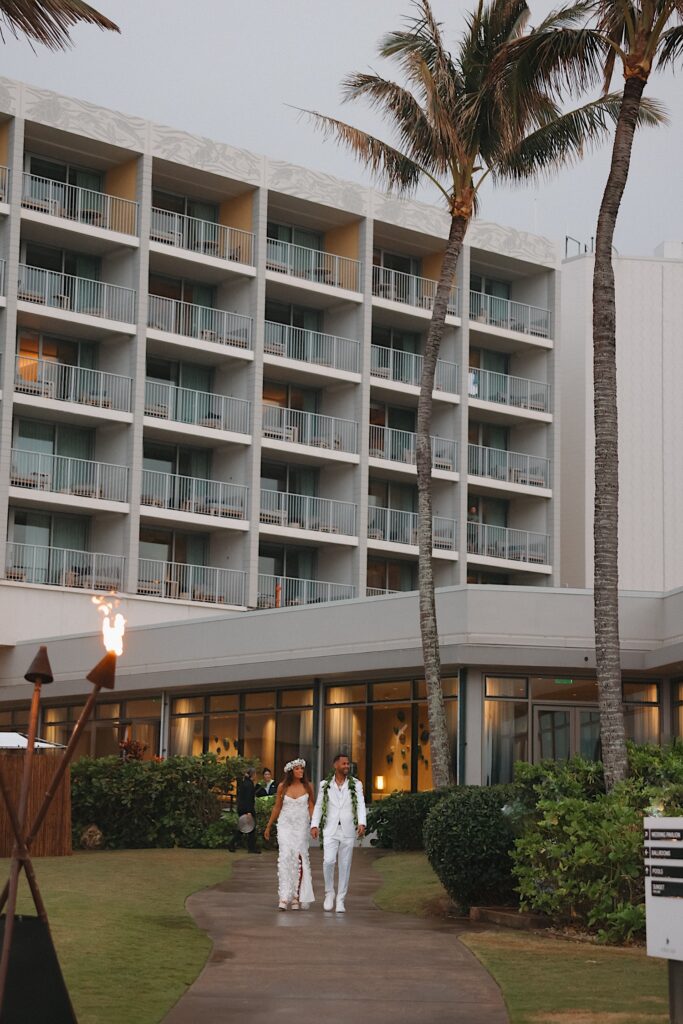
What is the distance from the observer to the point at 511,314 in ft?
172

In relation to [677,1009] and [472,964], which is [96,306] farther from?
[677,1009]

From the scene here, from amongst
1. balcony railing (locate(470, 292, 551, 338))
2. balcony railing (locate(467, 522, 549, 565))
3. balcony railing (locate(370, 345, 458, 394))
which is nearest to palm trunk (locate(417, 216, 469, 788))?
balcony railing (locate(370, 345, 458, 394))

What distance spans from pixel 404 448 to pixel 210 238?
9153mm

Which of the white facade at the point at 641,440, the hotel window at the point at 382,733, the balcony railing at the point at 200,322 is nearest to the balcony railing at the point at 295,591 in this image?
the balcony railing at the point at 200,322

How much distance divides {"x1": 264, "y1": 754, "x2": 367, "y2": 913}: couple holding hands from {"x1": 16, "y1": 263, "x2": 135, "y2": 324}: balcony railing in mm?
27826

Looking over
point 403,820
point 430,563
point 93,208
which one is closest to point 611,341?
point 430,563

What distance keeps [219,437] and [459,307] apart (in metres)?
11.0

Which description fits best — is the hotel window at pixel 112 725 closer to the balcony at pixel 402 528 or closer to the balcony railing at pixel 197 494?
the balcony railing at pixel 197 494

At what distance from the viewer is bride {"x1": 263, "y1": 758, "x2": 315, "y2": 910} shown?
17.1 meters

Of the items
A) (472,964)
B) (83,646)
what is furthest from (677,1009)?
(83,646)

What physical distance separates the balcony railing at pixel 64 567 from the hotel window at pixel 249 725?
6481mm

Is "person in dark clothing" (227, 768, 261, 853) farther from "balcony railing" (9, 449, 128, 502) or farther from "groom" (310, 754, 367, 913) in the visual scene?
"balcony railing" (9, 449, 128, 502)

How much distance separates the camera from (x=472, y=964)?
12914mm

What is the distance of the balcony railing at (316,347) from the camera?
4678 cm
